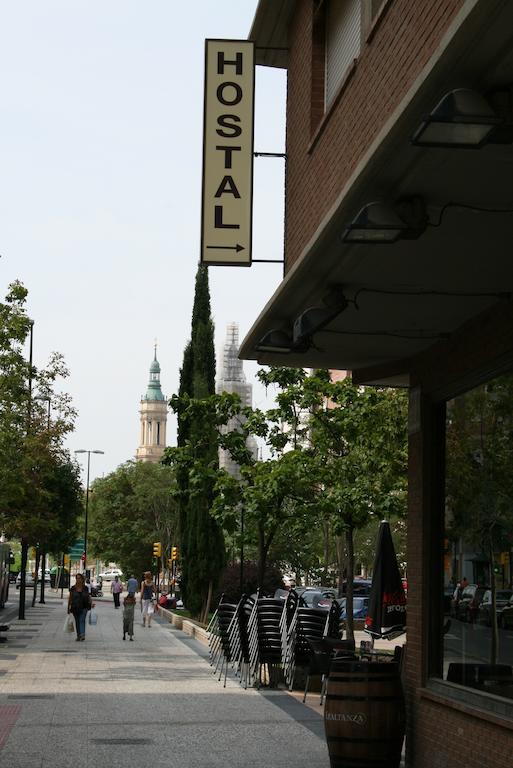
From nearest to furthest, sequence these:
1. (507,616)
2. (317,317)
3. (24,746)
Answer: (317,317) → (507,616) → (24,746)

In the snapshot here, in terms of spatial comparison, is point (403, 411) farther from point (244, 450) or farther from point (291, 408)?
point (244, 450)

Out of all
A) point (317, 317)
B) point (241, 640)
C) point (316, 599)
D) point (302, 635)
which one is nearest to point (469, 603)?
point (317, 317)

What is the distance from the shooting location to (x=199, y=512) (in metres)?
41.3

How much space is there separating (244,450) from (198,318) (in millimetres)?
16206

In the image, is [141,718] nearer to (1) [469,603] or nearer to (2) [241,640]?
(2) [241,640]

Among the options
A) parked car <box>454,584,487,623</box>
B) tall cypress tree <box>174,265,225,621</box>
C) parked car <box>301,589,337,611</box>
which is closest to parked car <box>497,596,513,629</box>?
A: parked car <box>454,584,487,623</box>

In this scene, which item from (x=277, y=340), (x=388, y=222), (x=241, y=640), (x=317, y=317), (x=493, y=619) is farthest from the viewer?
(x=241, y=640)

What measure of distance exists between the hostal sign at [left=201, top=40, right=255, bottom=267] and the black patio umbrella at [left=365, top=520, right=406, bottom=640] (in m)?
5.07

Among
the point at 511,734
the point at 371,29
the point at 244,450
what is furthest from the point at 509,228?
the point at 244,450

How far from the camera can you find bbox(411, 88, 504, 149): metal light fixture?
207 inches

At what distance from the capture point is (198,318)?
45812mm

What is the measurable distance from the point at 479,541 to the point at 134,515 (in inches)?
3050

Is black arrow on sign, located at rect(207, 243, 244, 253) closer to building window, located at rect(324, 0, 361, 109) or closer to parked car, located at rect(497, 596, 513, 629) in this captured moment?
building window, located at rect(324, 0, 361, 109)

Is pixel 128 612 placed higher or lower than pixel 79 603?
lower
